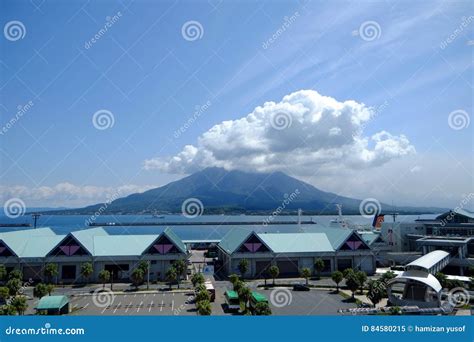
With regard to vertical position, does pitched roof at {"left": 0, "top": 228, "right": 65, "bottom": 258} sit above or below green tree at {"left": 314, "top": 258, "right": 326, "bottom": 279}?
above

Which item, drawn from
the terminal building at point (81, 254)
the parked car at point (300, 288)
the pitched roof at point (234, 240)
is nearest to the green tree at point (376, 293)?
the parked car at point (300, 288)

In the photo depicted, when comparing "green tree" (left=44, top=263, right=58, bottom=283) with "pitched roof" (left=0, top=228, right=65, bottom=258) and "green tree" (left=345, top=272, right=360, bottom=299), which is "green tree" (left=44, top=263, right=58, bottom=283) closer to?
"pitched roof" (left=0, top=228, right=65, bottom=258)

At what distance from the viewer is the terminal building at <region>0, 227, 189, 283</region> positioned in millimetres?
33094

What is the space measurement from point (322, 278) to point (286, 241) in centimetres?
500

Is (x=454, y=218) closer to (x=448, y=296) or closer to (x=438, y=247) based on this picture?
(x=438, y=247)

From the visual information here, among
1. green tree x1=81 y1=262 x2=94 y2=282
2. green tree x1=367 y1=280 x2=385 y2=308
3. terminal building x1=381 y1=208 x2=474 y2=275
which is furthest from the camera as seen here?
terminal building x1=381 y1=208 x2=474 y2=275

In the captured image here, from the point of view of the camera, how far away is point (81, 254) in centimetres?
3375

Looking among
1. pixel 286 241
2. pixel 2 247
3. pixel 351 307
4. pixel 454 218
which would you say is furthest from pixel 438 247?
pixel 2 247

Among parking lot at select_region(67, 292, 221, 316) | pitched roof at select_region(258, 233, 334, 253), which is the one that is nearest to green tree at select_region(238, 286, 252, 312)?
parking lot at select_region(67, 292, 221, 316)

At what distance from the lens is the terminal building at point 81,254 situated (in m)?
33.1

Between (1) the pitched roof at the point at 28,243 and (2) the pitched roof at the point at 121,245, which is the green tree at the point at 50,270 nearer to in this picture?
(1) the pitched roof at the point at 28,243

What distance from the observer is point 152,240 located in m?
36.1

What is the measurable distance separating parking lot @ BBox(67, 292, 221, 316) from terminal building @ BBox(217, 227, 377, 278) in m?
8.60

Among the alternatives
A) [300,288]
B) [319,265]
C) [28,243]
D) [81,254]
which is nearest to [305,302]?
[300,288]
